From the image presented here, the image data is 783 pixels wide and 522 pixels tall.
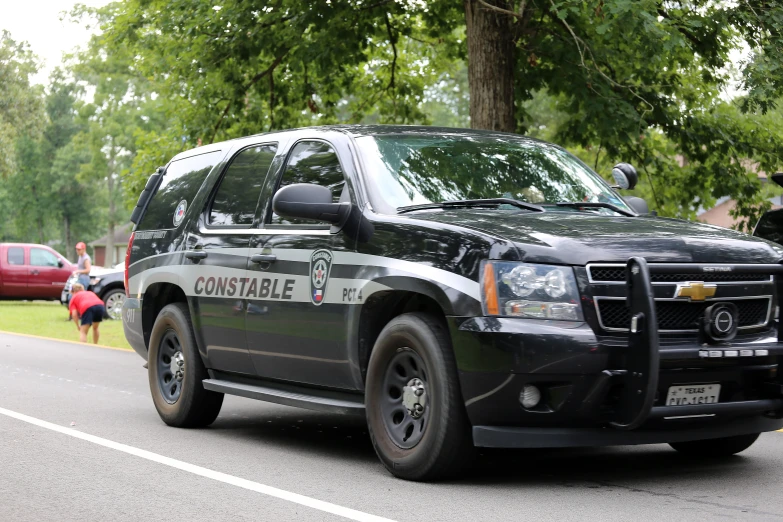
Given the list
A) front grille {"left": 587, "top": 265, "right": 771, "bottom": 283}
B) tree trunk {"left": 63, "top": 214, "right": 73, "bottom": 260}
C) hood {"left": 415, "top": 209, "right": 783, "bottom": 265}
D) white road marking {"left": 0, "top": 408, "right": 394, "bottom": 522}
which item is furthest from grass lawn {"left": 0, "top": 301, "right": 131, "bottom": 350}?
tree trunk {"left": 63, "top": 214, "right": 73, "bottom": 260}

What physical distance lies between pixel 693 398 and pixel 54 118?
86360 millimetres

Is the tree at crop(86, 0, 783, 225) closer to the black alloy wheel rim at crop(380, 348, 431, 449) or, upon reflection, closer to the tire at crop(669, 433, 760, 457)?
the tire at crop(669, 433, 760, 457)

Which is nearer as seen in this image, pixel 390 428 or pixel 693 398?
pixel 693 398

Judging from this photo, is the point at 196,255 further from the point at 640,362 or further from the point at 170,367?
the point at 640,362

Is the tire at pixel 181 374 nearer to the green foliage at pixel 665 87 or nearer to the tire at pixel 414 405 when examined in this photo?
the tire at pixel 414 405

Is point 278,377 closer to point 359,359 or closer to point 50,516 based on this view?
point 359,359

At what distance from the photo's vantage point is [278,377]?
25.5 ft

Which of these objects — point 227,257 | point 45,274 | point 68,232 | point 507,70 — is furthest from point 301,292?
point 68,232

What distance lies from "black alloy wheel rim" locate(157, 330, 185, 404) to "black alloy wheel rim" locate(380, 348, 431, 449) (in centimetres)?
267

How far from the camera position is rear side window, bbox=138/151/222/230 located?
9.21 meters

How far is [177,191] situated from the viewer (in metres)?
9.52

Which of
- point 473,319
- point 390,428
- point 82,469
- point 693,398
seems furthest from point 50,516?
point 693,398

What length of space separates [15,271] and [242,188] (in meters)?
27.2

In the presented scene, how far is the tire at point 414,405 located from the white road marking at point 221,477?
1.99 feet
